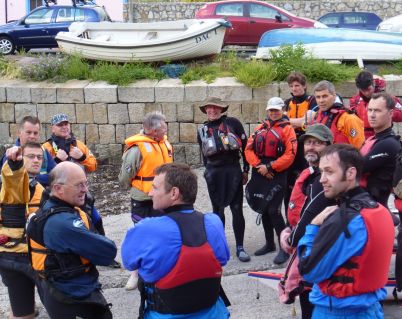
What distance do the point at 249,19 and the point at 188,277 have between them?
14.8 m

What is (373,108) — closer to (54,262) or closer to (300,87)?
(300,87)

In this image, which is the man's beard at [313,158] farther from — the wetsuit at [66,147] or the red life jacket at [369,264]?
the wetsuit at [66,147]

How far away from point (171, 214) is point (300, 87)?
3.90 m

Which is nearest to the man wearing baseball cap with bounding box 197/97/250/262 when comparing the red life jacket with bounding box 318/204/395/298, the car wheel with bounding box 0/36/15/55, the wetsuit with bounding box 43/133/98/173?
the wetsuit with bounding box 43/133/98/173

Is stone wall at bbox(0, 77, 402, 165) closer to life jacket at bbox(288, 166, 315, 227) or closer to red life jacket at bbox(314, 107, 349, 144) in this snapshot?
red life jacket at bbox(314, 107, 349, 144)

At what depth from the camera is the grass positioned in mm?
11047

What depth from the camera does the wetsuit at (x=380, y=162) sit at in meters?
5.11

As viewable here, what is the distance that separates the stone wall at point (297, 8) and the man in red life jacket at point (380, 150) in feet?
67.7

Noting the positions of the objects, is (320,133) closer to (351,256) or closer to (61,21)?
(351,256)

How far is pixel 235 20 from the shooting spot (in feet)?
57.2

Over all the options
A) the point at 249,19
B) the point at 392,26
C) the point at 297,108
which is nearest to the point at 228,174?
the point at 297,108

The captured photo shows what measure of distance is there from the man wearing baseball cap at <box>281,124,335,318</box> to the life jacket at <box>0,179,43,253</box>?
1.82 m

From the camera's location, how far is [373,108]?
5184 mm

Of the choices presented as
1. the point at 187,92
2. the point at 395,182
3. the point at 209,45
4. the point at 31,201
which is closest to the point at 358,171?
the point at 395,182
